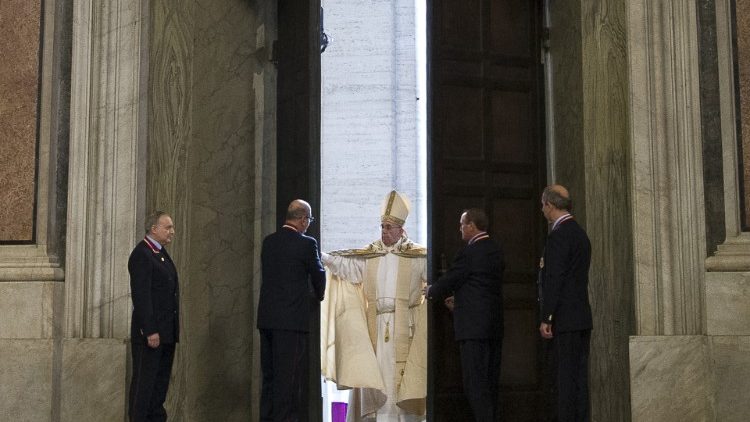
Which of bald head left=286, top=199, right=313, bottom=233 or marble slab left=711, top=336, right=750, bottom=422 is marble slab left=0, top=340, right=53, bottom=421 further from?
marble slab left=711, top=336, right=750, bottom=422

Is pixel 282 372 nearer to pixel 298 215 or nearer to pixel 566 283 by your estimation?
pixel 298 215

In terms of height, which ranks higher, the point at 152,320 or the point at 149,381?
the point at 152,320

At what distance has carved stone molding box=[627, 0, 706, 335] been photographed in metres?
7.17

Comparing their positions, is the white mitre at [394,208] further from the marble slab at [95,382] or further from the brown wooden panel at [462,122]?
the marble slab at [95,382]

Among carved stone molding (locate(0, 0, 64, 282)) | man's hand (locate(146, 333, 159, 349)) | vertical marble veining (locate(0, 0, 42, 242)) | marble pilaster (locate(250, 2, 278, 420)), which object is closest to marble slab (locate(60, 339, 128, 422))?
man's hand (locate(146, 333, 159, 349))

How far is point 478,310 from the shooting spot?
8.05 meters

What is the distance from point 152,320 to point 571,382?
2.75 m

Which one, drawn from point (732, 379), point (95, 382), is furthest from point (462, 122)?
point (95, 382)

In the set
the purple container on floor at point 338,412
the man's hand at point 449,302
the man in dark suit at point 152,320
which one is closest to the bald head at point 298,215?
the man in dark suit at point 152,320

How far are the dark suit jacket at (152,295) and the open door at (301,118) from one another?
1576 mm

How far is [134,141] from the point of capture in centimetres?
770

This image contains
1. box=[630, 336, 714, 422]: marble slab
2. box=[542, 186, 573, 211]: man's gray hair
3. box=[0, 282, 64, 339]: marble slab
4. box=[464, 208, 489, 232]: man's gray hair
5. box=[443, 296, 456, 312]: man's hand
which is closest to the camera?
box=[630, 336, 714, 422]: marble slab

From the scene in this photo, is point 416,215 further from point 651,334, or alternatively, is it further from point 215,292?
point 651,334

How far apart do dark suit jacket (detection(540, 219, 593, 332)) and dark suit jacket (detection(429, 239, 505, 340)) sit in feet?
3.03
